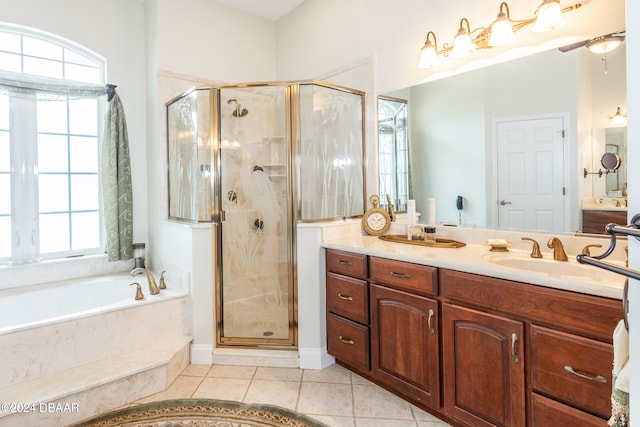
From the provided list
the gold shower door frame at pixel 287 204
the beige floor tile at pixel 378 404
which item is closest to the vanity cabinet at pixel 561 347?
the beige floor tile at pixel 378 404

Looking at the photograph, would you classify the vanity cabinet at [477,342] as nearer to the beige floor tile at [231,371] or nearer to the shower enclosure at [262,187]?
the shower enclosure at [262,187]

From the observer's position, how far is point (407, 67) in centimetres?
249

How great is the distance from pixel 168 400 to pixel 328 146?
196 cm

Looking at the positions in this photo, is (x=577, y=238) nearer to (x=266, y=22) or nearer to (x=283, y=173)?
(x=283, y=173)

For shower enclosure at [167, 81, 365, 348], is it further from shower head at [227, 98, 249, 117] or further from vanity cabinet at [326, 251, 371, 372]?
vanity cabinet at [326, 251, 371, 372]

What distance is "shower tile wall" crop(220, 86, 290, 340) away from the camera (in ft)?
8.38

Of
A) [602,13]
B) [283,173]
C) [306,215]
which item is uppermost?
[602,13]

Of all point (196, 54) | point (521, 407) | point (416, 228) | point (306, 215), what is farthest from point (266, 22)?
point (521, 407)

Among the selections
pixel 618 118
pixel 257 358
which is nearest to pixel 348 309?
pixel 257 358

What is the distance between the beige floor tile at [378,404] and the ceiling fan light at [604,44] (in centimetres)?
209

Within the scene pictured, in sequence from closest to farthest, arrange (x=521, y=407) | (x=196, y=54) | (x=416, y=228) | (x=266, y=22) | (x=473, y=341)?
(x=521, y=407), (x=473, y=341), (x=416, y=228), (x=196, y=54), (x=266, y=22)

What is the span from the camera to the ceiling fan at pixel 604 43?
1.62 meters

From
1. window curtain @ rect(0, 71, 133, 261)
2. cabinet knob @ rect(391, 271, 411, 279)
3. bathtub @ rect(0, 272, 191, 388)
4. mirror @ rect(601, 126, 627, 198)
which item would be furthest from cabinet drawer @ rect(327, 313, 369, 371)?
window curtain @ rect(0, 71, 133, 261)

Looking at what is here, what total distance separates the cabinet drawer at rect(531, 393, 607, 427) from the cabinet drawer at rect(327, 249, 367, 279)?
1.01 meters
